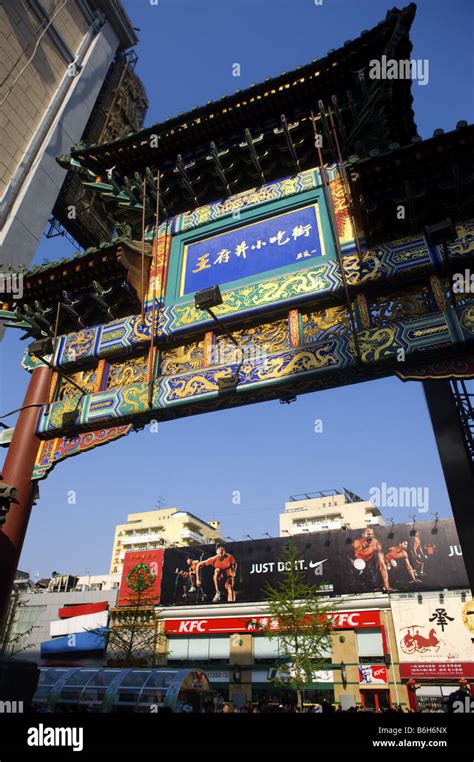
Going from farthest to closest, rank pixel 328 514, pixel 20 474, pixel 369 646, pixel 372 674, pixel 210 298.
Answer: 1. pixel 328 514
2. pixel 369 646
3. pixel 372 674
4. pixel 20 474
5. pixel 210 298

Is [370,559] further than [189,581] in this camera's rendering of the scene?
No

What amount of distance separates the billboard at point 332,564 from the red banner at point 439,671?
3876 millimetres

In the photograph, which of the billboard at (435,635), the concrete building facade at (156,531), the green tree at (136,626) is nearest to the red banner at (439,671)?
the billboard at (435,635)

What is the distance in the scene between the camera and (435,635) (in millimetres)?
26016

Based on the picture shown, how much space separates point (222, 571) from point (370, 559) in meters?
10.7

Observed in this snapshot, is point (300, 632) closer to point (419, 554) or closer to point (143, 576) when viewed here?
point (419, 554)

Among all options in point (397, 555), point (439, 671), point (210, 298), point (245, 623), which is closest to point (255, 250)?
point (210, 298)

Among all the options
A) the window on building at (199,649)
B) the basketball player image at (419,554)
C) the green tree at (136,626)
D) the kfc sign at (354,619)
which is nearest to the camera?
the kfc sign at (354,619)

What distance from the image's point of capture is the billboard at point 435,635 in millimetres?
25016

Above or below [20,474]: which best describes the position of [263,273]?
above

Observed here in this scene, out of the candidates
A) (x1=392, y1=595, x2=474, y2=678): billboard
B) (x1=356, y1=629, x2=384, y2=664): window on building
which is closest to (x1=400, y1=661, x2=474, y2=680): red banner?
(x1=392, y1=595, x2=474, y2=678): billboard

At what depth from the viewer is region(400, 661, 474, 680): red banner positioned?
24.4 m

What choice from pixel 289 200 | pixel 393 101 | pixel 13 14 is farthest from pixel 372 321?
pixel 13 14

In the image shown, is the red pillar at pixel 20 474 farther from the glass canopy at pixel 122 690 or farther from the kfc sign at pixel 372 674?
the kfc sign at pixel 372 674
